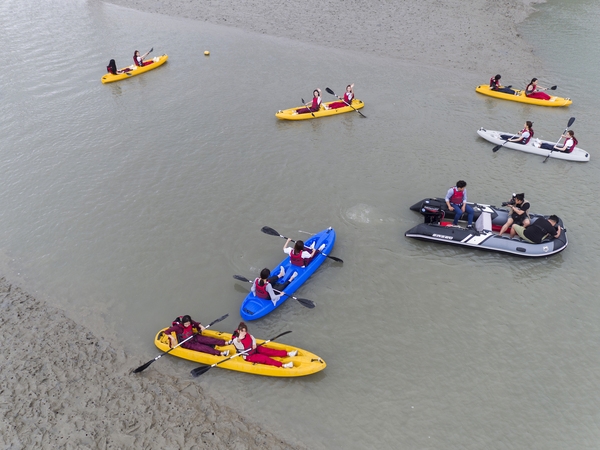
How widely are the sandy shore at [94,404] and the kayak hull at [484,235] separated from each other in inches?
294

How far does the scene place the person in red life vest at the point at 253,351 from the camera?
9.98 m

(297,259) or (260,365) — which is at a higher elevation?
(297,259)

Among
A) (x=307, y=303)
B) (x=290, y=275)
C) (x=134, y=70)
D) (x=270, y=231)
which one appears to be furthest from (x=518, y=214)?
(x=134, y=70)

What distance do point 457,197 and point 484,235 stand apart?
55.7 inches

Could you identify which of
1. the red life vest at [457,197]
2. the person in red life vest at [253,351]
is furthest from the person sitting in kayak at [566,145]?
the person in red life vest at [253,351]

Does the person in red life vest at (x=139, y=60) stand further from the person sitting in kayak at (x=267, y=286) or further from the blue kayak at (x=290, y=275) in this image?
the person sitting in kayak at (x=267, y=286)

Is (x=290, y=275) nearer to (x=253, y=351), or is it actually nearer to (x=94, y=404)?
(x=253, y=351)

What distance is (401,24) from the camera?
26750 millimetres

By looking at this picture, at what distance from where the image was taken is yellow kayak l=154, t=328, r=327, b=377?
32.6 feet

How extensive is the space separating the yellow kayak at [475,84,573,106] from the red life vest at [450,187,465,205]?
990 cm

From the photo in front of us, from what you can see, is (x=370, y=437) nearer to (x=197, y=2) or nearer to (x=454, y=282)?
(x=454, y=282)

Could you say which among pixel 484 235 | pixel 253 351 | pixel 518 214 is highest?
pixel 518 214

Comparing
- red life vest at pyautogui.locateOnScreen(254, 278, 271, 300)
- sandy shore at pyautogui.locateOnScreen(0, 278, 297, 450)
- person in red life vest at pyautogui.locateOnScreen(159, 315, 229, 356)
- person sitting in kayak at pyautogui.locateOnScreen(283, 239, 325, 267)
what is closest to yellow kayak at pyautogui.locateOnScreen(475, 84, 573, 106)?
person sitting in kayak at pyautogui.locateOnScreen(283, 239, 325, 267)

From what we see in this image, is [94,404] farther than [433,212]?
No
